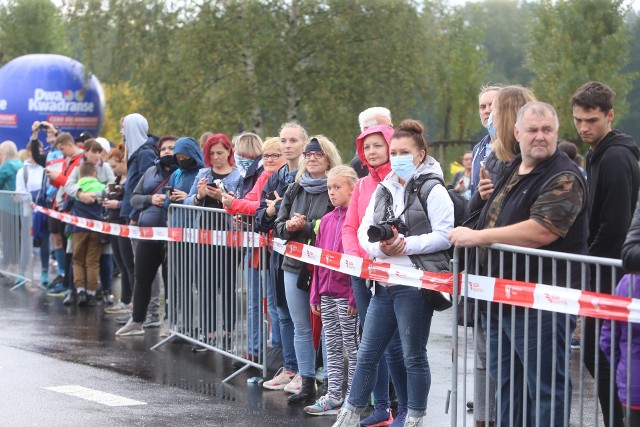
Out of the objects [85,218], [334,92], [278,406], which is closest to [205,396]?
[278,406]

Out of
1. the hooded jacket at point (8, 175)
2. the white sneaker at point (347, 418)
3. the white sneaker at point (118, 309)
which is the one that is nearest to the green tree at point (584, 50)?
the hooded jacket at point (8, 175)

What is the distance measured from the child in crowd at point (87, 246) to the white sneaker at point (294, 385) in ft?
18.7

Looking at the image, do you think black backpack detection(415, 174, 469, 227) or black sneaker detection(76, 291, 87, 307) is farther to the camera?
black sneaker detection(76, 291, 87, 307)

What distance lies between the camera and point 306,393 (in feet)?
27.9

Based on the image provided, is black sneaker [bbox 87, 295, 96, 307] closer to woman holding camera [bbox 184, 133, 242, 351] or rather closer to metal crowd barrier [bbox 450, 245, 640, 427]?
woman holding camera [bbox 184, 133, 242, 351]

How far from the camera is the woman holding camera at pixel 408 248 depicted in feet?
22.0

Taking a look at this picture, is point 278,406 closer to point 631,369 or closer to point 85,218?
point 631,369

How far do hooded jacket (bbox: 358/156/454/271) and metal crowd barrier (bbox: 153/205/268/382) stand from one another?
2.27 meters

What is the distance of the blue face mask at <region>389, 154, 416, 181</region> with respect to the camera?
6812 millimetres

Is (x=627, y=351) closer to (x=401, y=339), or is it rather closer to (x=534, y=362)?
(x=534, y=362)

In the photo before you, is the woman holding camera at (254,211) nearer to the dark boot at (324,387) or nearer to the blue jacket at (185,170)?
the dark boot at (324,387)

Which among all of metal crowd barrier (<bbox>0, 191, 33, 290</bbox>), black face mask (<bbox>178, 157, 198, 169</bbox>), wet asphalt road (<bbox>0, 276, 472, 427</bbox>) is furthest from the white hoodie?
black face mask (<bbox>178, 157, 198, 169</bbox>)

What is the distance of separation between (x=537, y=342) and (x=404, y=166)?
1.57 meters

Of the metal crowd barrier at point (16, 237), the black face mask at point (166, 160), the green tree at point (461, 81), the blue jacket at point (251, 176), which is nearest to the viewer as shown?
the blue jacket at point (251, 176)
